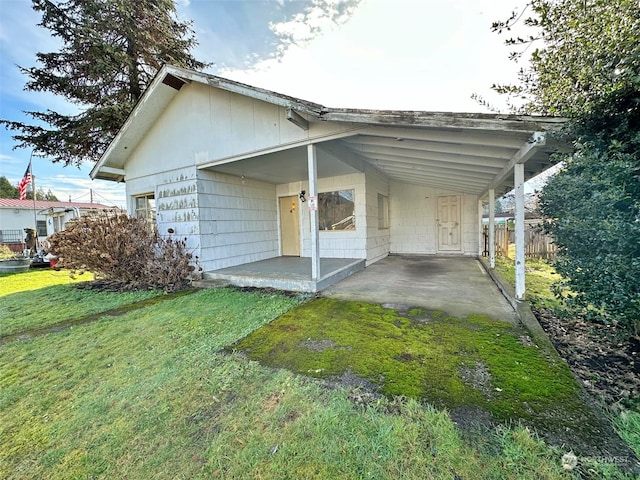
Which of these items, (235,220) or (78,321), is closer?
(78,321)

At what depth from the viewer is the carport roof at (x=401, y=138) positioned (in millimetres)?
3279

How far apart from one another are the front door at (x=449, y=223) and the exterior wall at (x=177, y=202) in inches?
328

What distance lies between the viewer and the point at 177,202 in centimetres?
695

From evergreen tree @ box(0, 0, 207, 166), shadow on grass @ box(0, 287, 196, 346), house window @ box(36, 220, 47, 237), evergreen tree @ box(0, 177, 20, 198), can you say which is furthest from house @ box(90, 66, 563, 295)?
evergreen tree @ box(0, 177, 20, 198)

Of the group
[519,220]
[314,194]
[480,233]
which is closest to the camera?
[519,220]

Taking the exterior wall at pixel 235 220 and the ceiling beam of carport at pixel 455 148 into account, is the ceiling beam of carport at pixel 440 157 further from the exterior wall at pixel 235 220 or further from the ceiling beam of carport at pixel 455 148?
the exterior wall at pixel 235 220

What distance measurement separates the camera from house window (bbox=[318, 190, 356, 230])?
315 inches

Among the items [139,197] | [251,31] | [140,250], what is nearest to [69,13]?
[251,31]

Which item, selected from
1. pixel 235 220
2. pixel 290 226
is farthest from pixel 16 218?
pixel 290 226

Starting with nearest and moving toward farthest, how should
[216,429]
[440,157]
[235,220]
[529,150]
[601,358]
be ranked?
[216,429] → [601,358] → [529,150] → [440,157] → [235,220]

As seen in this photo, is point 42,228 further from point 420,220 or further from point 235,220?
point 420,220

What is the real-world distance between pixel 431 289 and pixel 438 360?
111 inches

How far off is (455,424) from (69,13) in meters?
15.1

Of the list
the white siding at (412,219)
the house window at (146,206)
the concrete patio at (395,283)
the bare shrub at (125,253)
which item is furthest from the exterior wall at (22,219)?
the white siding at (412,219)
